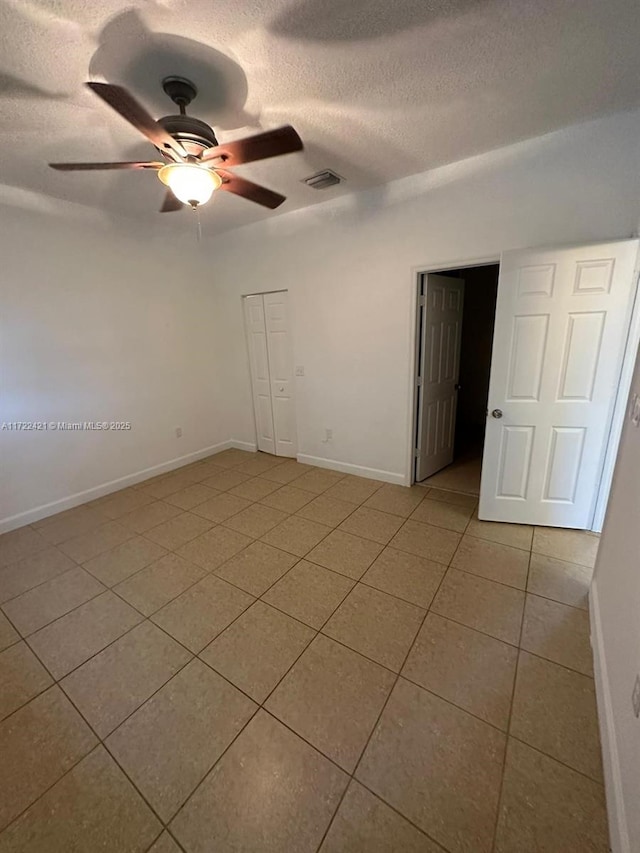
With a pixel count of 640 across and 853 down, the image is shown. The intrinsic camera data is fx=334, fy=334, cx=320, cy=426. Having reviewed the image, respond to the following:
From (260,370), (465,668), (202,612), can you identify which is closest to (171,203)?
(260,370)

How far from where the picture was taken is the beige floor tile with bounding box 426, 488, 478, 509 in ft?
9.83

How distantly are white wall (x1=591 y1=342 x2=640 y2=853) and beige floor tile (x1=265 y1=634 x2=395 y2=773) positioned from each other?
0.76 meters

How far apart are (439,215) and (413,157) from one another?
0.45m

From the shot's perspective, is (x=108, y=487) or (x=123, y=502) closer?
(x=123, y=502)

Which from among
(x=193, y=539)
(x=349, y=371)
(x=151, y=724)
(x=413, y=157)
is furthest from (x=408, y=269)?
(x=151, y=724)

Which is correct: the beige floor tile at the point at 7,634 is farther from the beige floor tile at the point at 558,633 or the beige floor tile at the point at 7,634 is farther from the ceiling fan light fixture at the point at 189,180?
the beige floor tile at the point at 558,633

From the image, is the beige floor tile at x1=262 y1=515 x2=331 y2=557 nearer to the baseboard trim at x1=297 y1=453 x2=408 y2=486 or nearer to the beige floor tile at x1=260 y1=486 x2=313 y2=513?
the beige floor tile at x1=260 y1=486 x2=313 y2=513

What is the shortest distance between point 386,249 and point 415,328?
73 centimetres

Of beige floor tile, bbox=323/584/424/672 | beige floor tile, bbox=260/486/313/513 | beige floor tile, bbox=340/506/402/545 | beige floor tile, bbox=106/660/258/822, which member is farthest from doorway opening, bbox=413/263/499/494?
beige floor tile, bbox=106/660/258/822

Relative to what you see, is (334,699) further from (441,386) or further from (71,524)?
(441,386)

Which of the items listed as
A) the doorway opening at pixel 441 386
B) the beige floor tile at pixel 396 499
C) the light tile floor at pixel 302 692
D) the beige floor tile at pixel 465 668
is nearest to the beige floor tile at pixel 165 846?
the light tile floor at pixel 302 692

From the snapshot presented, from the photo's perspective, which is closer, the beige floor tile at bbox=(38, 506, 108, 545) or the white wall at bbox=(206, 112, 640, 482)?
the white wall at bbox=(206, 112, 640, 482)

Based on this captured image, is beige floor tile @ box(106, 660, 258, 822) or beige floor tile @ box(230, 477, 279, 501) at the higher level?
beige floor tile @ box(230, 477, 279, 501)

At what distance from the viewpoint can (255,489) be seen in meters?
3.46
